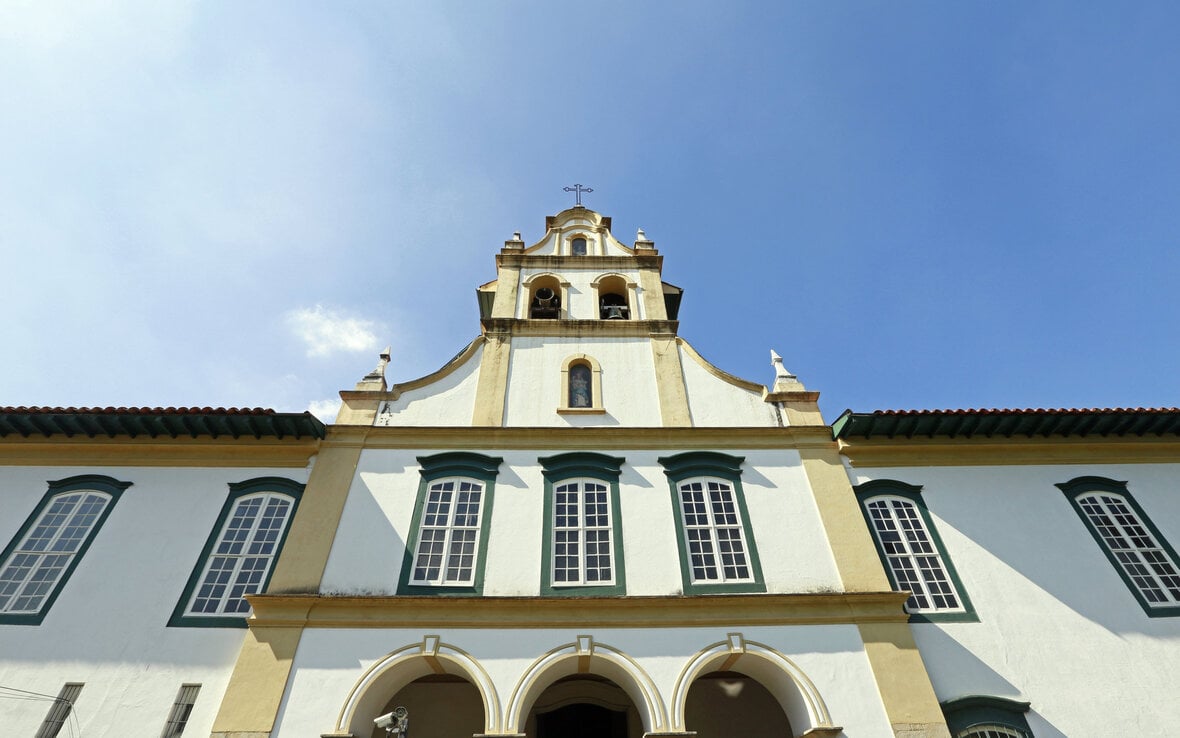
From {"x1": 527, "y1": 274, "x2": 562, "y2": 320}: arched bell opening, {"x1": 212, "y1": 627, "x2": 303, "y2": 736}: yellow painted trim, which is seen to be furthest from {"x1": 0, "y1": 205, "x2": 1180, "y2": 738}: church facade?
{"x1": 527, "y1": 274, "x2": 562, "y2": 320}: arched bell opening

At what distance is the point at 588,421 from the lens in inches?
548

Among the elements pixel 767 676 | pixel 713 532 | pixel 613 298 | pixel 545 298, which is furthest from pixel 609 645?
pixel 613 298

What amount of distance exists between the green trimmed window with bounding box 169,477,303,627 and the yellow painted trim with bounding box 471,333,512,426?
4184mm

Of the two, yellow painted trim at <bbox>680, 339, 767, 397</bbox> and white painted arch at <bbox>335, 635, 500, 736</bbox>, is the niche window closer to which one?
yellow painted trim at <bbox>680, 339, 767, 397</bbox>

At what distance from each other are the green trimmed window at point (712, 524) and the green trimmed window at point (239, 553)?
8.04 m

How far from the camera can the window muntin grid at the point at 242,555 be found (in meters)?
11.0

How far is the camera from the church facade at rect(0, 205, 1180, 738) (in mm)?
10094

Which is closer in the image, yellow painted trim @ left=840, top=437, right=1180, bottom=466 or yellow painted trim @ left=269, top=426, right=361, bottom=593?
yellow painted trim @ left=269, top=426, right=361, bottom=593

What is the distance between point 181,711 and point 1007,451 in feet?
56.7

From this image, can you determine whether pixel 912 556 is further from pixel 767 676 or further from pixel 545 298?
pixel 545 298

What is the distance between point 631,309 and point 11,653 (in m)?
14.7

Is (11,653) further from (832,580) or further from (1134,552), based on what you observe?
(1134,552)

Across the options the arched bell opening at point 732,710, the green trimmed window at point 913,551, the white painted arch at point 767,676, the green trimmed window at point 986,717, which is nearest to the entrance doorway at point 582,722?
the arched bell opening at point 732,710

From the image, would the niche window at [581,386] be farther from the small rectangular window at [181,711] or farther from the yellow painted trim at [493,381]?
the small rectangular window at [181,711]
